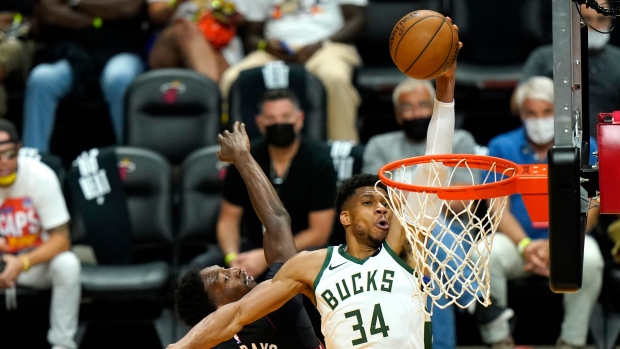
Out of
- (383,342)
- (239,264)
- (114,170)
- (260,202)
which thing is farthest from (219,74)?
(383,342)

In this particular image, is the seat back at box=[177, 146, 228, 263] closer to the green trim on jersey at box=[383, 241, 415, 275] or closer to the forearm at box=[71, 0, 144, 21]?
the forearm at box=[71, 0, 144, 21]

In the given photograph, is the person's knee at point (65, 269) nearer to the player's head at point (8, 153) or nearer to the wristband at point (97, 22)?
the player's head at point (8, 153)

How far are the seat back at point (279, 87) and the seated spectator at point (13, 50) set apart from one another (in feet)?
5.67

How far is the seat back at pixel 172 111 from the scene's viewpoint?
8227 millimetres

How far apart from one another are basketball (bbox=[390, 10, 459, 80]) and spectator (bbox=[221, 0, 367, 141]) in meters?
3.45

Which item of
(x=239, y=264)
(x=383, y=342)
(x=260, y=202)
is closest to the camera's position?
(x=383, y=342)

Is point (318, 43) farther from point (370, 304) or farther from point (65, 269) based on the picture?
point (370, 304)

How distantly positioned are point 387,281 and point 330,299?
0.25 meters

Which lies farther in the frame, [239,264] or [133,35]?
[133,35]

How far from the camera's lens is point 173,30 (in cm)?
860

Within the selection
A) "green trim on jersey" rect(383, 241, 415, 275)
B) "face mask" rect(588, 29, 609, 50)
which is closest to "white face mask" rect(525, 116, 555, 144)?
"face mask" rect(588, 29, 609, 50)

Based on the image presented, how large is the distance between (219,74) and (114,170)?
1330 mm

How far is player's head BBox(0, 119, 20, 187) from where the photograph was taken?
739 centimetres

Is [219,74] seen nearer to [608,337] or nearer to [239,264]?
[239,264]
